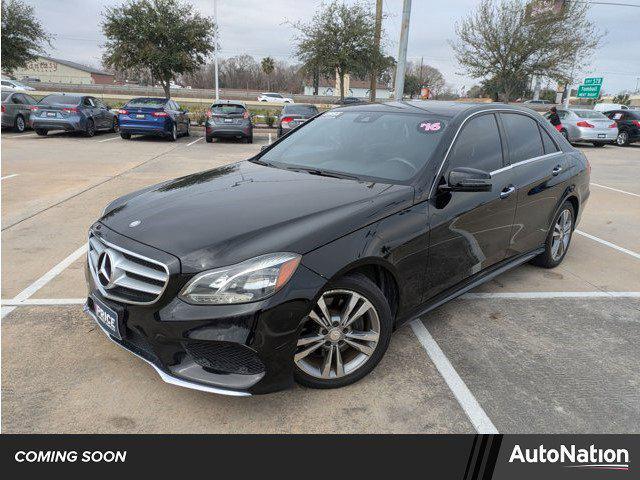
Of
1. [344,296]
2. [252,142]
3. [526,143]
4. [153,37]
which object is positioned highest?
[153,37]

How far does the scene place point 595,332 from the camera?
3666 mm

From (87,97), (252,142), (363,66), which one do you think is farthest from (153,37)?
(363,66)

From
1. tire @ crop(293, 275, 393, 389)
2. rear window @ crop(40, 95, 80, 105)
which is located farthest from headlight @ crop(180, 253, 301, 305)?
rear window @ crop(40, 95, 80, 105)

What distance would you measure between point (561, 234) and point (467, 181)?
2.44 meters

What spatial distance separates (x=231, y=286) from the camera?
2299 mm

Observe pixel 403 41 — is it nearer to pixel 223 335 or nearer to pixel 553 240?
pixel 553 240

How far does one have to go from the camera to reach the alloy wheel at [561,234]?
484 cm

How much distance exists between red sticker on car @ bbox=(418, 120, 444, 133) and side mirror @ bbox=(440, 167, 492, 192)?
0.49 metres

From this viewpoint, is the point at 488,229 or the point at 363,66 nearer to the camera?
the point at 488,229

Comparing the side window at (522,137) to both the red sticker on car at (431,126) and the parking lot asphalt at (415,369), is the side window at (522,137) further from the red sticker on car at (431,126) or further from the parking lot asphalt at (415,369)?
the parking lot asphalt at (415,369)

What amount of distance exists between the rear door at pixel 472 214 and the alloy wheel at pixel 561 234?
1.24 meters

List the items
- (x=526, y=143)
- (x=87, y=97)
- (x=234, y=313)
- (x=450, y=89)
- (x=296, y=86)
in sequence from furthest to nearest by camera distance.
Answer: (x=450, y=89) → (x=296, y=86) → (x=87, y=97) → (x=526, y=143) → (x=234, y=313)

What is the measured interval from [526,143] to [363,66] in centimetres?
2130

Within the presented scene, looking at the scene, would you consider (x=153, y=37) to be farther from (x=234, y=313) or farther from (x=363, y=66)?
(x=234, y=313)
